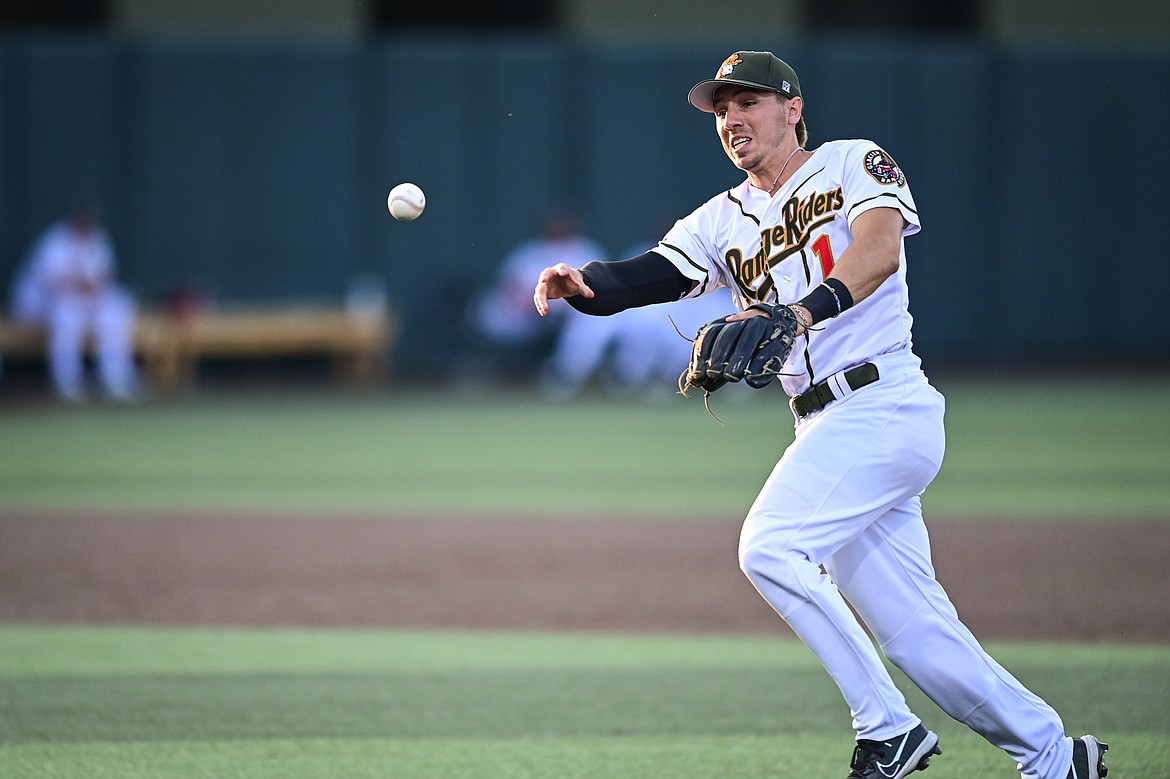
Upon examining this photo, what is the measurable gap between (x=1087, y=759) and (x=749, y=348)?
1.51 m

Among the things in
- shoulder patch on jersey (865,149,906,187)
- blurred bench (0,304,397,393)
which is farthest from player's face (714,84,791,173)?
blurred bench (0,304,397,393)

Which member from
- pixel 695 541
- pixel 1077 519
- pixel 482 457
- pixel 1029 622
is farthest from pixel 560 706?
pixel 482 457

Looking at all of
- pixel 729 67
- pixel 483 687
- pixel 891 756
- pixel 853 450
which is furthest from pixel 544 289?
pixel 483 687

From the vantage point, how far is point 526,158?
22562mm

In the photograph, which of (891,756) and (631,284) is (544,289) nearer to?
(631,284)

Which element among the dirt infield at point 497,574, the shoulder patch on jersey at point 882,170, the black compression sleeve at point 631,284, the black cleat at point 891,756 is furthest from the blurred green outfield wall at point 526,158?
the black cleat at point 891,756

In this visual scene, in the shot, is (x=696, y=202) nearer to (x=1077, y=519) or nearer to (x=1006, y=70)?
(x=1006, y=70)

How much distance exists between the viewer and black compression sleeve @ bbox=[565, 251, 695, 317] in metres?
4.55

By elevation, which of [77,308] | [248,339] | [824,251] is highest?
[824,251]

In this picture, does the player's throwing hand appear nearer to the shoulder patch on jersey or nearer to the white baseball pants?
the white baseball pants

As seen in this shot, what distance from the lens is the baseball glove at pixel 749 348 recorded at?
3.98m

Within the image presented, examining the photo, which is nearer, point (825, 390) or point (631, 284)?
point (825, 390)

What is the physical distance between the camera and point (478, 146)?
22.3 meters

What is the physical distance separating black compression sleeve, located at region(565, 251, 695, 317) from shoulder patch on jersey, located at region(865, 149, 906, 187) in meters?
0.67
